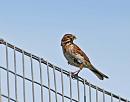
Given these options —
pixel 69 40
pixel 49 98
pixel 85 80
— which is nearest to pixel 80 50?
pixel 69 40

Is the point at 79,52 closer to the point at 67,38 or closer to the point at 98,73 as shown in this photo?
the point at 67,38

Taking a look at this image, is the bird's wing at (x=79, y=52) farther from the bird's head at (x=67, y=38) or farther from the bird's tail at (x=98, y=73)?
the bird's tail at (x=98, y=73)

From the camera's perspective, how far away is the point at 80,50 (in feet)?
33.9

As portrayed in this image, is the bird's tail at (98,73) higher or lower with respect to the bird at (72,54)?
lower

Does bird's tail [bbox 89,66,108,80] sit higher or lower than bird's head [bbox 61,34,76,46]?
lower

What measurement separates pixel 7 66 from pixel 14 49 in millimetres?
265

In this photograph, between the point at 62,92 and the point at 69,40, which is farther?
the point at 69,40

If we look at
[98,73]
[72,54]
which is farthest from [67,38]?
[98,73]

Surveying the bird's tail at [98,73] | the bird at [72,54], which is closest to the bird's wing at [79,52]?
the bird at [72,54]

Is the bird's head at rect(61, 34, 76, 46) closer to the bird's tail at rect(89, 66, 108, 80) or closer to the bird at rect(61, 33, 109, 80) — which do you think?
the bird at rect(61, 33, 109, 80)

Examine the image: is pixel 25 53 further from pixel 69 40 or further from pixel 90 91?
pixel 69 40

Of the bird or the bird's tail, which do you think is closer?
the bird's tail

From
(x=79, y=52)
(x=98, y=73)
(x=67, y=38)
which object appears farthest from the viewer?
(x=79, y=52)

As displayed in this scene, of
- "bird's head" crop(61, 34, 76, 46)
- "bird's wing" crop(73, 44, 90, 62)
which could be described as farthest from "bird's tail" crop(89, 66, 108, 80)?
→ "bird's head" crop(61, 34, 76, 46)
